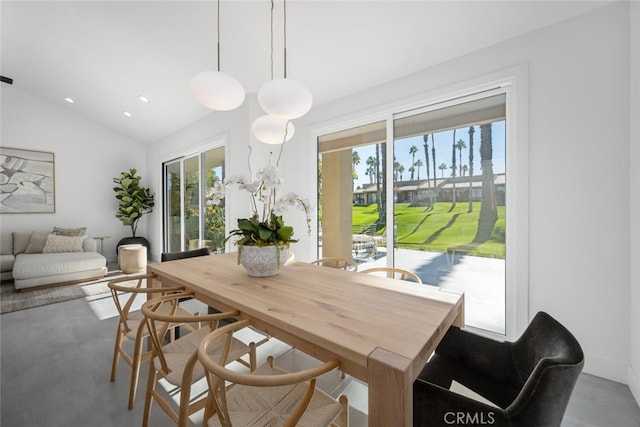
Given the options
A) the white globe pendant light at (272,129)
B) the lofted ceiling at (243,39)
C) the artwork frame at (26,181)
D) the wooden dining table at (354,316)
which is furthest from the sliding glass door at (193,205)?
the wooden dining table at (354,316)

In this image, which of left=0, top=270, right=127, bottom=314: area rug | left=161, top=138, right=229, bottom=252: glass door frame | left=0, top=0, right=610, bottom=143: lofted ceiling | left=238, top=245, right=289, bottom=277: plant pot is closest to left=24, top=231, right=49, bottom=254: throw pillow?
left=0, top=270, right=127, bottom=314: area rug

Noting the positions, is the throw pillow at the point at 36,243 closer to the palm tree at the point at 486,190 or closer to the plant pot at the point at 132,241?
the plant pot at the point at 132,241

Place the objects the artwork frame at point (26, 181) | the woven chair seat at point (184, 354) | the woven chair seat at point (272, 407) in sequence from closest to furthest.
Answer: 1. the woven chair seat at point (272, 407)
2. the woven chair seat at point (184, 354)
3. the artwork frame at point (26, 181)

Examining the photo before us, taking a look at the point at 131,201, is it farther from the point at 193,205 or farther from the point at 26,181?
the point at 193,205

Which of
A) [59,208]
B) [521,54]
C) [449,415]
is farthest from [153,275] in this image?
[59,208]

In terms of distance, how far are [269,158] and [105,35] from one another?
226 cm

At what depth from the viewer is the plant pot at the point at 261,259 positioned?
1586mm

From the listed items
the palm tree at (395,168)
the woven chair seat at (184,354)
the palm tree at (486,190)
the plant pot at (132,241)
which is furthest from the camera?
the plant pot at (132,241)

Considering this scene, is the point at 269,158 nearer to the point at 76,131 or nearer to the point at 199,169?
the point at 199,169

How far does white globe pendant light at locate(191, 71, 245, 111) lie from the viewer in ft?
5.17

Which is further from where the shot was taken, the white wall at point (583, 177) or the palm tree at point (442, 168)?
the palm tree at point (442, 168)

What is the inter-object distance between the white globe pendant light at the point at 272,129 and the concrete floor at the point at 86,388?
172 cm

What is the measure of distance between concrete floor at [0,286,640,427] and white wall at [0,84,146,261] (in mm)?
3606

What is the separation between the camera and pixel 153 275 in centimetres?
195
